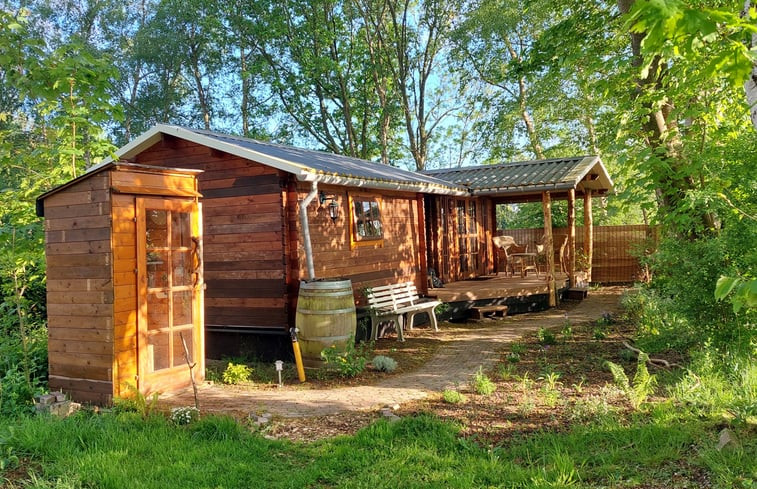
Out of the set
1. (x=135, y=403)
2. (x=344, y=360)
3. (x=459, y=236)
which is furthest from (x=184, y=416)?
(x=459, y=236)

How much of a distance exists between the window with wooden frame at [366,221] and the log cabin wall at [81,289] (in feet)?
14.3

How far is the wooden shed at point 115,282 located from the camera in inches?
205

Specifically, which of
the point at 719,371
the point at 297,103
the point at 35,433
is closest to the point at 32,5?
the point at 297,103

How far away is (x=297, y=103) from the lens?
2305 cm

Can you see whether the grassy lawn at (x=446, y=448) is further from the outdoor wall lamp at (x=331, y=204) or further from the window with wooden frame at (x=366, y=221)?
the window with wooden frame at (x=366, y=221)

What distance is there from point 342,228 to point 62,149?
409cm

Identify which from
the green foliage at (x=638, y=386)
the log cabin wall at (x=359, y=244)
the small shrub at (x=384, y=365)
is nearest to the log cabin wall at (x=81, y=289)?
the log cabin wall at (x=359, y=244)

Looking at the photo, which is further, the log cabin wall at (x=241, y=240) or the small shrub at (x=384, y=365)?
the log cabin wall at (x=241, y=240)

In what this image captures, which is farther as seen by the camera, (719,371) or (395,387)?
(395,387)

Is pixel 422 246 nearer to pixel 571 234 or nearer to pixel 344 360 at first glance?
pixel 571 234

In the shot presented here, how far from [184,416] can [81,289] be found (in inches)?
69.9

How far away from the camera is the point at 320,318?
6.89 metres

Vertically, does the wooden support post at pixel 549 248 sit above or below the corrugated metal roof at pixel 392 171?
below

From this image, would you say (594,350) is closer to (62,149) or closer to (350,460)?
(350,460)
